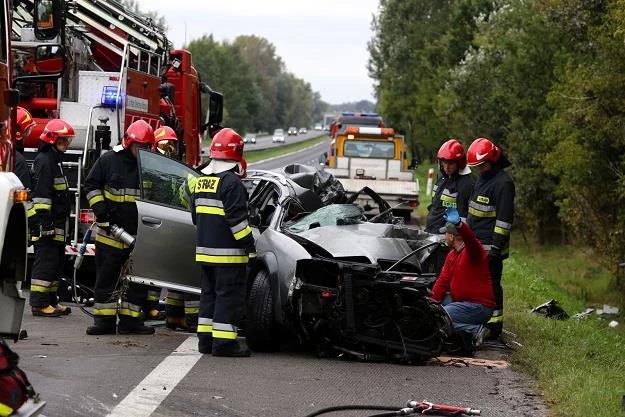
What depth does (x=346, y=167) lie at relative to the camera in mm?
27391

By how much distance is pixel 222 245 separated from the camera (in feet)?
30.8

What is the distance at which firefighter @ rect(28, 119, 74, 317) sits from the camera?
11391mm

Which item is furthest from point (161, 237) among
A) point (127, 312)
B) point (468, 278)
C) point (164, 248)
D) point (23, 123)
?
point (23, 123)

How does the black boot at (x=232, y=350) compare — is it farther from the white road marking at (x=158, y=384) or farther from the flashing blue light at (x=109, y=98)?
the flashing blue light at (x=109, y=98)

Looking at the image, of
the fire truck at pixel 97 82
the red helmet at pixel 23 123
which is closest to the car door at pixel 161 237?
the fire truck at pixel 97 82

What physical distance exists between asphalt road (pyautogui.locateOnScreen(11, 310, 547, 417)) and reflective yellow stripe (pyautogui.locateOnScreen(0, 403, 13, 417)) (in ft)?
4.46

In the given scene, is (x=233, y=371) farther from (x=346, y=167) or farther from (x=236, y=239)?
(x=346, y=167)

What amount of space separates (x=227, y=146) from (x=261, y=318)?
1.47m

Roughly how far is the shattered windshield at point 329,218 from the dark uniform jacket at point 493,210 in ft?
3.73

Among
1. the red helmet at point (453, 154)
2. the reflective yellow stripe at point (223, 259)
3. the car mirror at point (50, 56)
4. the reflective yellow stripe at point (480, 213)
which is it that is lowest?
→ the reflective yellow stripe at point (223, 259)

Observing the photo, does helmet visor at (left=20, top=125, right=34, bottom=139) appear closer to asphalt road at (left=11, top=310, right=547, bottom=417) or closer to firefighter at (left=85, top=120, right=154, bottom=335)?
firefighter at (left=85, top=120, right=154, bottom=335)

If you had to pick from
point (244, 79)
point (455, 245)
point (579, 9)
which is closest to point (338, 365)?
point (455, 245)

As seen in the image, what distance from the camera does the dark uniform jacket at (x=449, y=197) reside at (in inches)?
456

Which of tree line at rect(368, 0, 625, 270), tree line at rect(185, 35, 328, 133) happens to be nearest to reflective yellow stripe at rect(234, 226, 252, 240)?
tree line at rect(368, 0, 625, 270)
